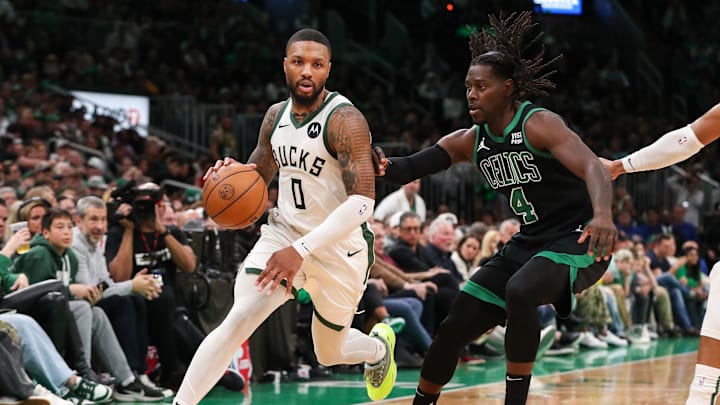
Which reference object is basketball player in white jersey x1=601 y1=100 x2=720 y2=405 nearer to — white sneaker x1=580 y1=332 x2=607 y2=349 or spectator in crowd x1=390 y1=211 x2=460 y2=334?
spectator in crowd x1=390 y1=211 x2=460 y2=334

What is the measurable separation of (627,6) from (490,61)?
21.0 m

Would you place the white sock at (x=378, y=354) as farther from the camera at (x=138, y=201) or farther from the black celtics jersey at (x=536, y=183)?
the camera at (x=138, y=201)

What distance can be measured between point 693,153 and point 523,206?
856mm

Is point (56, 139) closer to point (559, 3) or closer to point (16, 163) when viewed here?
point (16, 163)

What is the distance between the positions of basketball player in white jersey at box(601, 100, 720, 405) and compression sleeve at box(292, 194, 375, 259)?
4.41 feet

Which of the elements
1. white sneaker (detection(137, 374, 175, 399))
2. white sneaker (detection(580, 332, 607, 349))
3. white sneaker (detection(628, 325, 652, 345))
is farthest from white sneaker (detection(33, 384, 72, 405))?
white sneaker (detection(628, 325, 652, 345))

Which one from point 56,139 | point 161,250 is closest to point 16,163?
point 56,139

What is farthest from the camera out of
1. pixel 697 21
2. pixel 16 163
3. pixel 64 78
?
pixel 697 21

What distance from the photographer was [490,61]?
5.58 m

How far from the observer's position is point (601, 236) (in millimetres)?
4934

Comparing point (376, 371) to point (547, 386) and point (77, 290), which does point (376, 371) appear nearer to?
point (77, 290)

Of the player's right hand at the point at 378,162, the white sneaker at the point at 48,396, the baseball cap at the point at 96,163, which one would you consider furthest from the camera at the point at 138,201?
the baseball cap at the point at 96,163

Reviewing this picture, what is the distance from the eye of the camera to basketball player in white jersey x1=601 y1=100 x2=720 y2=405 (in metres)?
4.72

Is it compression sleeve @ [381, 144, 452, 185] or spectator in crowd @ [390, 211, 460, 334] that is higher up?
compression sleeve @ [381, 144, 452, 185]
